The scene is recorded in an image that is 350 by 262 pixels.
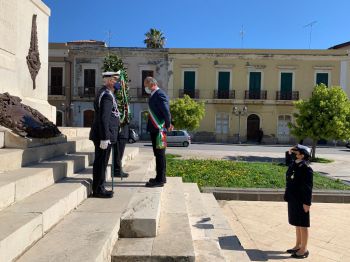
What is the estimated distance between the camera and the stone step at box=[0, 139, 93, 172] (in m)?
3.99

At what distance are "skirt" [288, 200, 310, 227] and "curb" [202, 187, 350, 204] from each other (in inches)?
Answer: 114

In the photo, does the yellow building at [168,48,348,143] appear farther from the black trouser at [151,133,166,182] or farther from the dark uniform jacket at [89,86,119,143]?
the dark uniform jacket at [89,86,119,143]

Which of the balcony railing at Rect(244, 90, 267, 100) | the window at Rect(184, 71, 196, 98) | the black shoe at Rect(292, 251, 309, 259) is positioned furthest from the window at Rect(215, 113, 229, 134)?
the black shoe at Rect(292, 251, 309, 259)

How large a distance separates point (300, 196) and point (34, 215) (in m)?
2.95

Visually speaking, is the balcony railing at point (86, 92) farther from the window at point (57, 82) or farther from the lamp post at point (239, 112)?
the lamp post at point (239, 112)

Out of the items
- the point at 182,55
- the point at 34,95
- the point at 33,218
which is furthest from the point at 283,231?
the point at 182,55

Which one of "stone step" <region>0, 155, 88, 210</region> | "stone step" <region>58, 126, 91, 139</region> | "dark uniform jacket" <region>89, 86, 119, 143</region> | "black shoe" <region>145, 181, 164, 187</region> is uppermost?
"dark uniform jacket" <region>89, 86, 119, 143</region>

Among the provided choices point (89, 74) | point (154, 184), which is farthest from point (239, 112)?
point (154, 184)

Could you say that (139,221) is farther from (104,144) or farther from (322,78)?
(322,78)

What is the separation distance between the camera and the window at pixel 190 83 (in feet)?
111

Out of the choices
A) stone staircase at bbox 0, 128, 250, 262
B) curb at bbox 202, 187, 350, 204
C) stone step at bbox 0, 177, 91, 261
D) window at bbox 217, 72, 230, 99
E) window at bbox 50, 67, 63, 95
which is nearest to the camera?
stone step at bbox 0, 177, 91, 261

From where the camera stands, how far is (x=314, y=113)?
1888 cm

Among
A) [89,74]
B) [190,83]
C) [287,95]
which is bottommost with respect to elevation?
[287,95]

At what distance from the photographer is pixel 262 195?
7516mm
